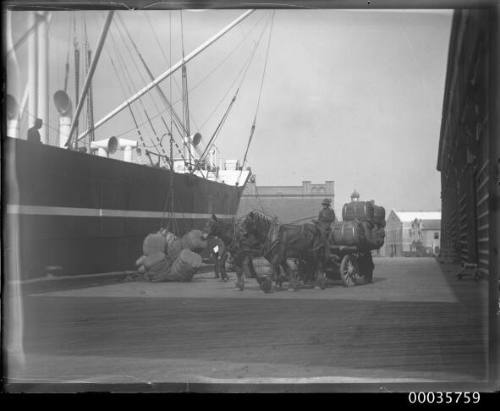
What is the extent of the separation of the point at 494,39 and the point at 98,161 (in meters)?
3.01

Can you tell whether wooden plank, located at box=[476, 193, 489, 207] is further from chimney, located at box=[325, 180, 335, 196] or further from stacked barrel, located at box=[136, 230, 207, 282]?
stacked barrel, located at box=[136, 230, 207, 282]

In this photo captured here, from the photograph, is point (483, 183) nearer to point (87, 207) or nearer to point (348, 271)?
point (348, 271)

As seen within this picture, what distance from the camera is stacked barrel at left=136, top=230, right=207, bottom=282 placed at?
5082 mm

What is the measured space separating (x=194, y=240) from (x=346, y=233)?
1.21 metres

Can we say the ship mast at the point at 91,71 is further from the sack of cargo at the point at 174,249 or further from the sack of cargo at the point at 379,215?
the sack of cargo at the point at 379,215

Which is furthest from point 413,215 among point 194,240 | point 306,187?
point 194,240

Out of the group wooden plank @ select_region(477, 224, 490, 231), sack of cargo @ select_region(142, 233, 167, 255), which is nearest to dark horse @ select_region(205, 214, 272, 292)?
sack of cargo @ select_region(142, 233, 167, 255)

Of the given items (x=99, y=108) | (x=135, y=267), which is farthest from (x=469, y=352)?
(x=99, y=108)

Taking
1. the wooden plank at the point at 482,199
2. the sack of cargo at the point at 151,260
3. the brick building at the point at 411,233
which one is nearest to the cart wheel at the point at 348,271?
the brick building at the point at 411,233

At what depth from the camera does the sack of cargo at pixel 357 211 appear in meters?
4.96

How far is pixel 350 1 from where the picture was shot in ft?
15.3

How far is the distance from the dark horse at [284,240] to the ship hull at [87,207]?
0.22 meters

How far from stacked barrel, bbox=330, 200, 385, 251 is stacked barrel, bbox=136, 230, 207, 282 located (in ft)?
3.60
